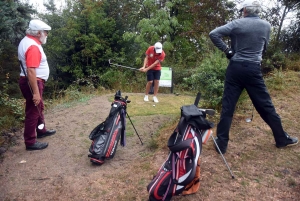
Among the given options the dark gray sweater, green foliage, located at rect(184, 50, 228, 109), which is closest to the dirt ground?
green foliage, located at rect(184, 50, 228, 109)

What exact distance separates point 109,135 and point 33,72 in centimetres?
147

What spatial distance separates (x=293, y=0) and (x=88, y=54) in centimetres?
1118

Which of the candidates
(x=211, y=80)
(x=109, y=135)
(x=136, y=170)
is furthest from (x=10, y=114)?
(x=211, y=80)

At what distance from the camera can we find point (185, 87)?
33.6 feet

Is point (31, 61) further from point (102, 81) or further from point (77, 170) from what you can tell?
point (102, 81)

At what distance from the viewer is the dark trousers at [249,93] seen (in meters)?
3.75

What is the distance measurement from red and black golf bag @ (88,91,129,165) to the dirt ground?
0.16 metres

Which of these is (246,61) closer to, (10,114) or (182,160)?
(182,160)

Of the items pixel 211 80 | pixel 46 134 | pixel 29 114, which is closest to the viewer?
pixel 29 114

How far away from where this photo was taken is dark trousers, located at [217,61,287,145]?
12.3 feet

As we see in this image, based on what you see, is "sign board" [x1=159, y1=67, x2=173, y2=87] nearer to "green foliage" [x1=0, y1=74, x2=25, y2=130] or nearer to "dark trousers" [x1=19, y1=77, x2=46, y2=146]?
"green foliage" [x1=0, y1=74, x2=25, y2=130]

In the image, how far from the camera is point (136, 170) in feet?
12.4

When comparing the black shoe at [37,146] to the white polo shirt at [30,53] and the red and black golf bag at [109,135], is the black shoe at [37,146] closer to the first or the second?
the red and black golf bag at [109,135]

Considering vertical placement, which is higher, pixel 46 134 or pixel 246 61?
pixel 246 61
